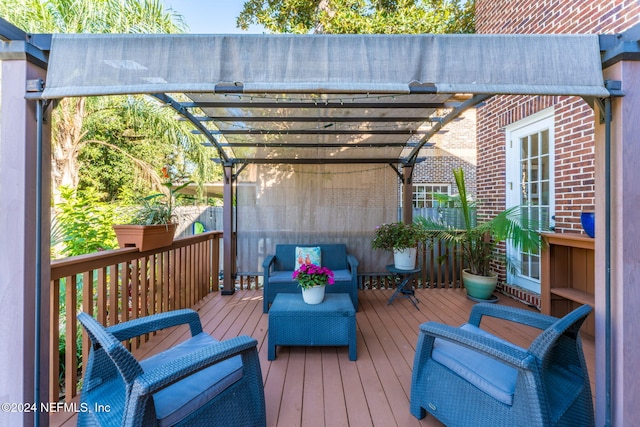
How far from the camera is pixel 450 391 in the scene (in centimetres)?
150

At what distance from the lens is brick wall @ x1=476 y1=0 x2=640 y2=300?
9.04ft

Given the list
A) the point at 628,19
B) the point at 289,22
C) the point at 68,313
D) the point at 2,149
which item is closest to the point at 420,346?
the point at 68,313

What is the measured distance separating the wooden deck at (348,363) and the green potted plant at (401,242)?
568 mm

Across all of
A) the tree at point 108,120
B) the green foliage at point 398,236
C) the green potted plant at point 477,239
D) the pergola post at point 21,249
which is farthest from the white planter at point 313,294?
the tree at point 108,120

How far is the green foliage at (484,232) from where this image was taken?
313 cm

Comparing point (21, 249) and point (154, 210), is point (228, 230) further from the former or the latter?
point (21, 249)

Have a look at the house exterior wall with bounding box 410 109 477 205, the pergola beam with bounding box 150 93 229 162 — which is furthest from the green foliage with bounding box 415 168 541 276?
the house exterior wall with bounding box 410 109 477 205

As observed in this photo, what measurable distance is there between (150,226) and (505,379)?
2.84 meters

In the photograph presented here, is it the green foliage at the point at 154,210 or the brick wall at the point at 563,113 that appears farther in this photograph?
the brick wall at the point at 563,113

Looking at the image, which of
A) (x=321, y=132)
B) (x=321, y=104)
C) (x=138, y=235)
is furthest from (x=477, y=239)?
(x=138, y=235)

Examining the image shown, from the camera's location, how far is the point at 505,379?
1.38m

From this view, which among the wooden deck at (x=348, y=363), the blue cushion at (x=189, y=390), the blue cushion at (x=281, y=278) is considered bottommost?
the wooden deck at (x=348, y=363)

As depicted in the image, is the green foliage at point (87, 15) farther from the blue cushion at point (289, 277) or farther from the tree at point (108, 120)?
the blue cushion at point (289, 277)

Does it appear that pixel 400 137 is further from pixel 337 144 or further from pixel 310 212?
pixel 310 212
